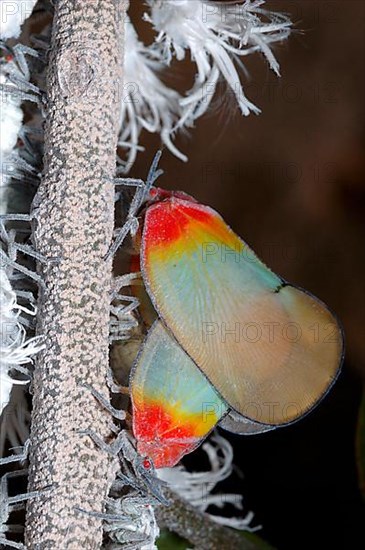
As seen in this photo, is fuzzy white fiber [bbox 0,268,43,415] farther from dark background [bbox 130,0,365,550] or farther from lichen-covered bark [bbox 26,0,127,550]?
dark background [bbox 130,0,365,550]

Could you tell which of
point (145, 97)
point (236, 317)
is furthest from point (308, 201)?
point (236, 317)

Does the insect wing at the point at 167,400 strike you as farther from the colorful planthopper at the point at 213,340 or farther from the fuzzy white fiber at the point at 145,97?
the fuzzy white fiber at the point at 145,97

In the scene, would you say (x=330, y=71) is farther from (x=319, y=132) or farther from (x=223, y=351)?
(x=223, y=351)

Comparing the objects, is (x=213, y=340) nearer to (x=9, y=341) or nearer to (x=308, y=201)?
(x=9, y=341)

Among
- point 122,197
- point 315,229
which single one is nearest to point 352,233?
point 315,229

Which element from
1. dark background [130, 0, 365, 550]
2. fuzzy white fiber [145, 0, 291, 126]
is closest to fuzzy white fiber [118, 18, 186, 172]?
fuzzy white fiber [145, 0, 291, 126]
